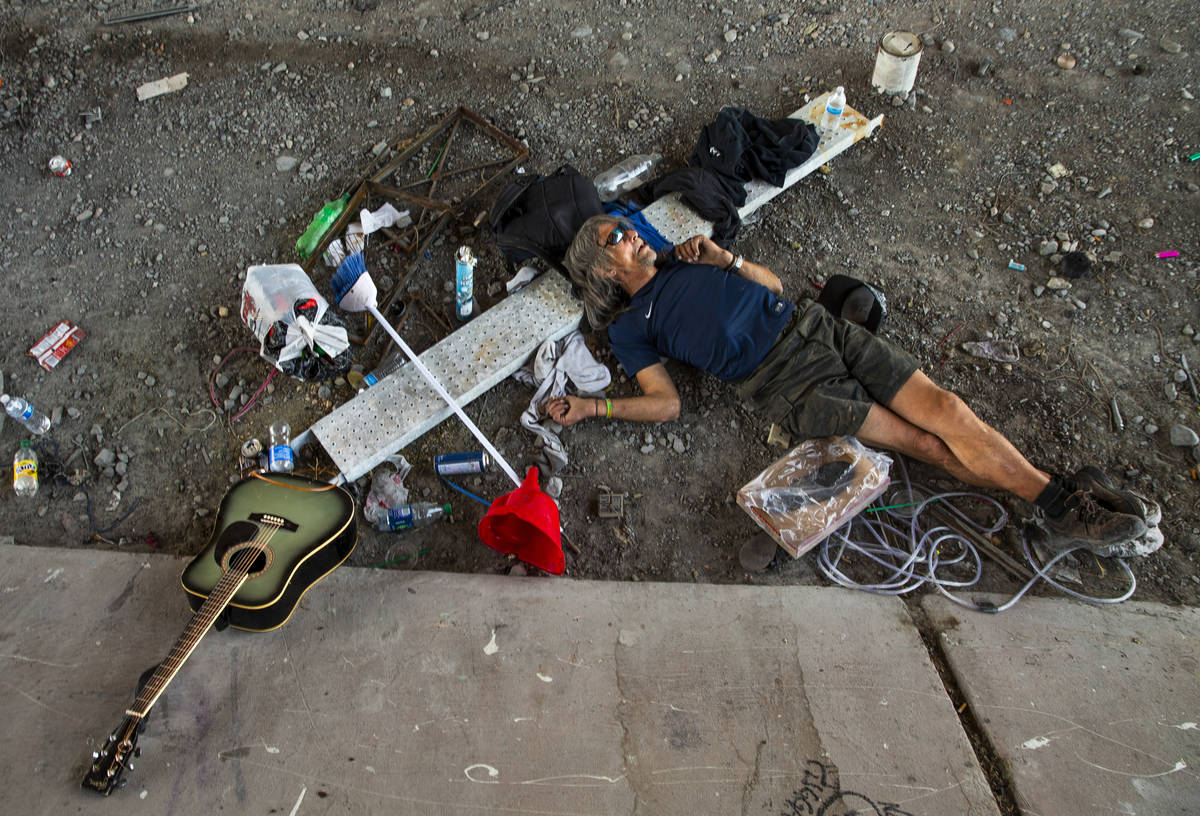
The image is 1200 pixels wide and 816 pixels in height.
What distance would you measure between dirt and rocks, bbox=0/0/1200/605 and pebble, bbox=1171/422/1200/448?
0.03 m

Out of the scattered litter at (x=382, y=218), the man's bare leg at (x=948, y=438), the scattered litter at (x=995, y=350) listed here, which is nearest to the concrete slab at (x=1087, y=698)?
the man's bare leg at (x=948, y=438)

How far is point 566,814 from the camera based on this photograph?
7.67 ft

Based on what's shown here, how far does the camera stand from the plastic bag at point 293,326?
3162 millimetres

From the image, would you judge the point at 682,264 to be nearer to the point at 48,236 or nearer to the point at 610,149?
the point at 610,149

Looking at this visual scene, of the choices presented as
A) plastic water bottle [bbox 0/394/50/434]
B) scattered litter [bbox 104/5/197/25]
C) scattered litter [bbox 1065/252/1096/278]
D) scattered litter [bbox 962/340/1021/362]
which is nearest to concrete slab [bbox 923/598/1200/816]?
scattered litter [bbox 962/340/1021/362]

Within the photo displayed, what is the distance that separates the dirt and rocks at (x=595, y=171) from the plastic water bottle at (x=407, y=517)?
0.19 ft

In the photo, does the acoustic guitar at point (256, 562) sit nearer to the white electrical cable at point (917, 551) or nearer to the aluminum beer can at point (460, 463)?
the aluminum beer can at point (460, 463)

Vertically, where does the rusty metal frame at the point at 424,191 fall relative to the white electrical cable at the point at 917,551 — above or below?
above

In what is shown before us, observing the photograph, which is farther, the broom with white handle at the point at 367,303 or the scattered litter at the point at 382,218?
the scattered litter at the point at 382,218

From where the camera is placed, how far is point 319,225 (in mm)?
3701

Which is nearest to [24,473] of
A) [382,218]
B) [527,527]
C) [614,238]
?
[382,218]

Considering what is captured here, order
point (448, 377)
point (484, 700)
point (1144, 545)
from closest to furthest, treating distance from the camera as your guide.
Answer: point (484, 700) < point (1144, 545) < point (448, 377)

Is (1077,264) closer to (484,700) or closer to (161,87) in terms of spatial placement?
(484,700)

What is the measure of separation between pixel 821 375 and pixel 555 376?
1221 mm
